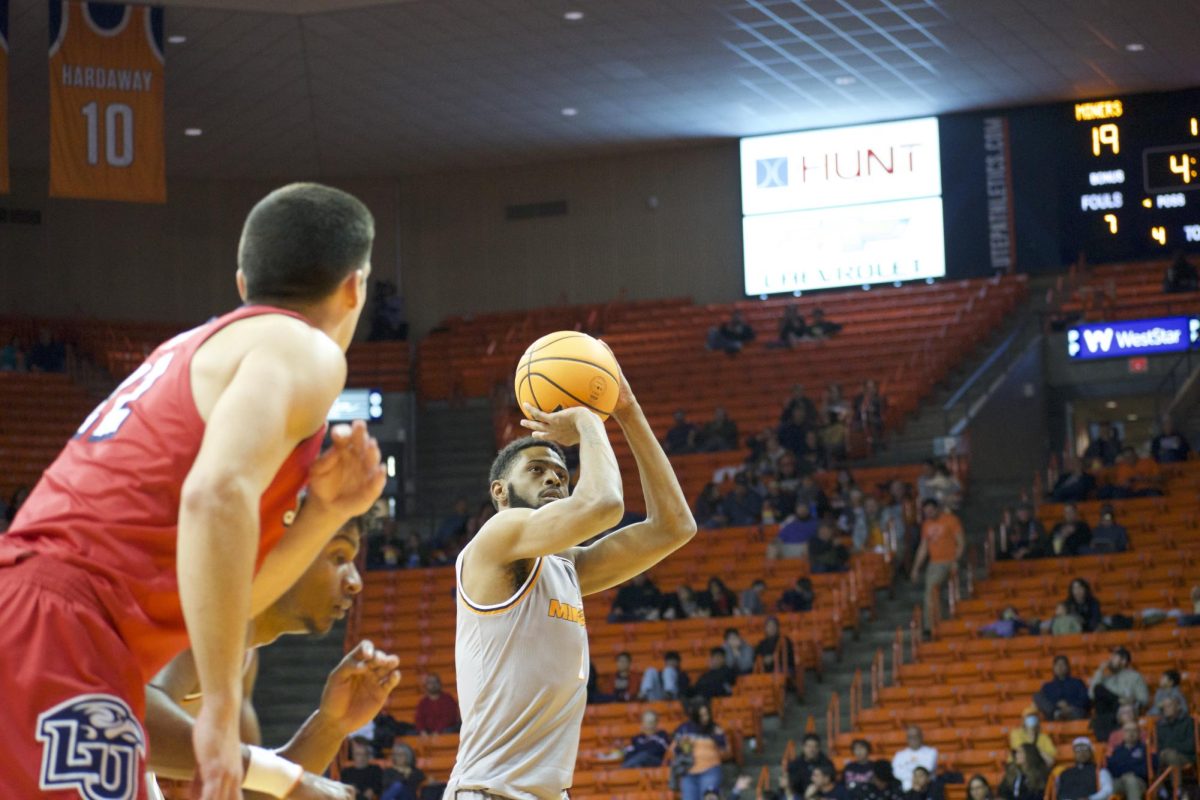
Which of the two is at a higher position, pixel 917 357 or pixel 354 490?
pixel 917 357

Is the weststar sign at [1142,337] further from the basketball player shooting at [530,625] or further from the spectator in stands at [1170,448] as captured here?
the basketball player shooting at [530,625]

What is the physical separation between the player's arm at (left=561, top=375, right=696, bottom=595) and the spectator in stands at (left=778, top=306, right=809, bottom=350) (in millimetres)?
20200

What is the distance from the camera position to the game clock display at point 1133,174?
24453 mm

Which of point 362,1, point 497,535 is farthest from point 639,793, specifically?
point 362,1

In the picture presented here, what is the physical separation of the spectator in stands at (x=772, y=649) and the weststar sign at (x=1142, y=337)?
27.3 feet

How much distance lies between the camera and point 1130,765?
1323cm

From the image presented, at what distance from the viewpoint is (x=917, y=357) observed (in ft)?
80.6

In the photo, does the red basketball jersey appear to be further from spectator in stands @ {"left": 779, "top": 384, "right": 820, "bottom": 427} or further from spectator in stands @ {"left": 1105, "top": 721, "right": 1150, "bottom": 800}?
spectator in stands @ {"left": 779, "top": 384, "right": 820, "bottom": 427}

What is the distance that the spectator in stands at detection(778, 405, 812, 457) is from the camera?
72.2ft

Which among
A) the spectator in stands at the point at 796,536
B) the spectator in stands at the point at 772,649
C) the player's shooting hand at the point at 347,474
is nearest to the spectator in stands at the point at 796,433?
the spectator in stands at the point at 796,536

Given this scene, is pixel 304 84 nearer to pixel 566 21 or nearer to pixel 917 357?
pixel 566 21

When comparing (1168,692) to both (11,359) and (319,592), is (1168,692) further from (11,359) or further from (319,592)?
(11,359)

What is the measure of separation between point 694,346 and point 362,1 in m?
7.99

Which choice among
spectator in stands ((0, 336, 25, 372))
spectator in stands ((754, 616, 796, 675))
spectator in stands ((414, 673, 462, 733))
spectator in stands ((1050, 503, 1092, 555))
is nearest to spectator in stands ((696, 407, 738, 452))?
spectator in stands ((1050, 503, 1092, 555))
